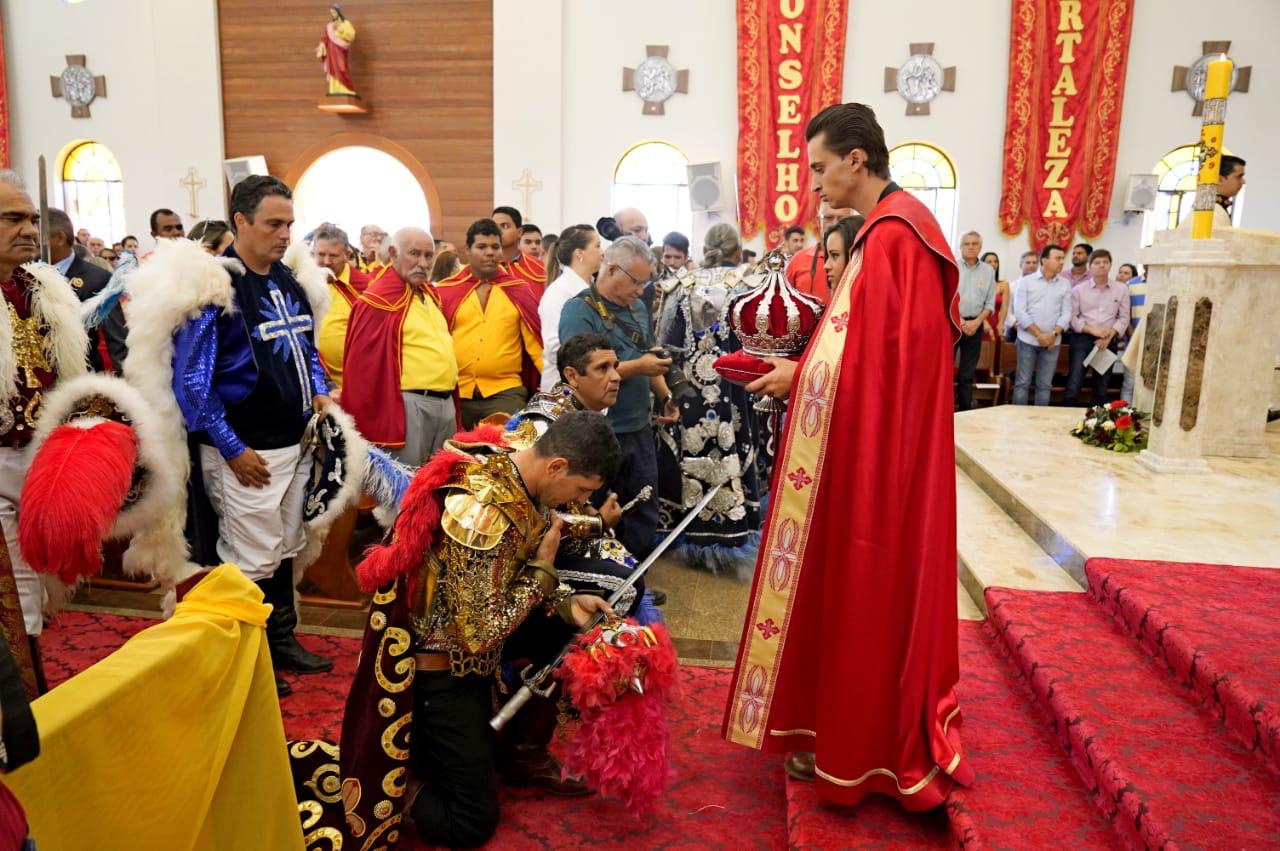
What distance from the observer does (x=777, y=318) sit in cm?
256

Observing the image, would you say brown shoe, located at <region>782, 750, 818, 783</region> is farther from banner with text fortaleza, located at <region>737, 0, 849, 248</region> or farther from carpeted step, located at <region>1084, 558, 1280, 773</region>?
banner with text fortaleza, located at <region>737, 0, 849, 248</region>

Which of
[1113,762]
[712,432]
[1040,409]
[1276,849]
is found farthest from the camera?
[1040,409]

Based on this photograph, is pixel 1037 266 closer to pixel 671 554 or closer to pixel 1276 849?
pixel 671 554

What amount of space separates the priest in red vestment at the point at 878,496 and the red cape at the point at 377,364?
107 inches

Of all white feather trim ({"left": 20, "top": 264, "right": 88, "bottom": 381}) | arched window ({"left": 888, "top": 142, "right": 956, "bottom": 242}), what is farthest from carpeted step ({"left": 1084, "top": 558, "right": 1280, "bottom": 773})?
arched window ({"left": 888, "top": 142, "right": 956, "bottom": 242})

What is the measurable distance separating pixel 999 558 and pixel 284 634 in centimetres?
310

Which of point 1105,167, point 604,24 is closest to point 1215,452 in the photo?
point 1105,167

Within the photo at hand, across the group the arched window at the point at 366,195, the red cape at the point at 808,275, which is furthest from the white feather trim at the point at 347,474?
the arched window at the point at 366,195

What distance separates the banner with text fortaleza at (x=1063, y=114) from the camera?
10961mm

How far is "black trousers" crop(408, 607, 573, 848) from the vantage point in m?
2.47

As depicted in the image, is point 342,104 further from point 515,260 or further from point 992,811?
point 992,811

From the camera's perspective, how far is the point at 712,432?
5.12m

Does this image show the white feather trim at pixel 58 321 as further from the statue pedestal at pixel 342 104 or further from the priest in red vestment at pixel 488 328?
the statue pedestal at pixel 342 104

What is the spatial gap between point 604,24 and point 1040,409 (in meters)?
7.69
